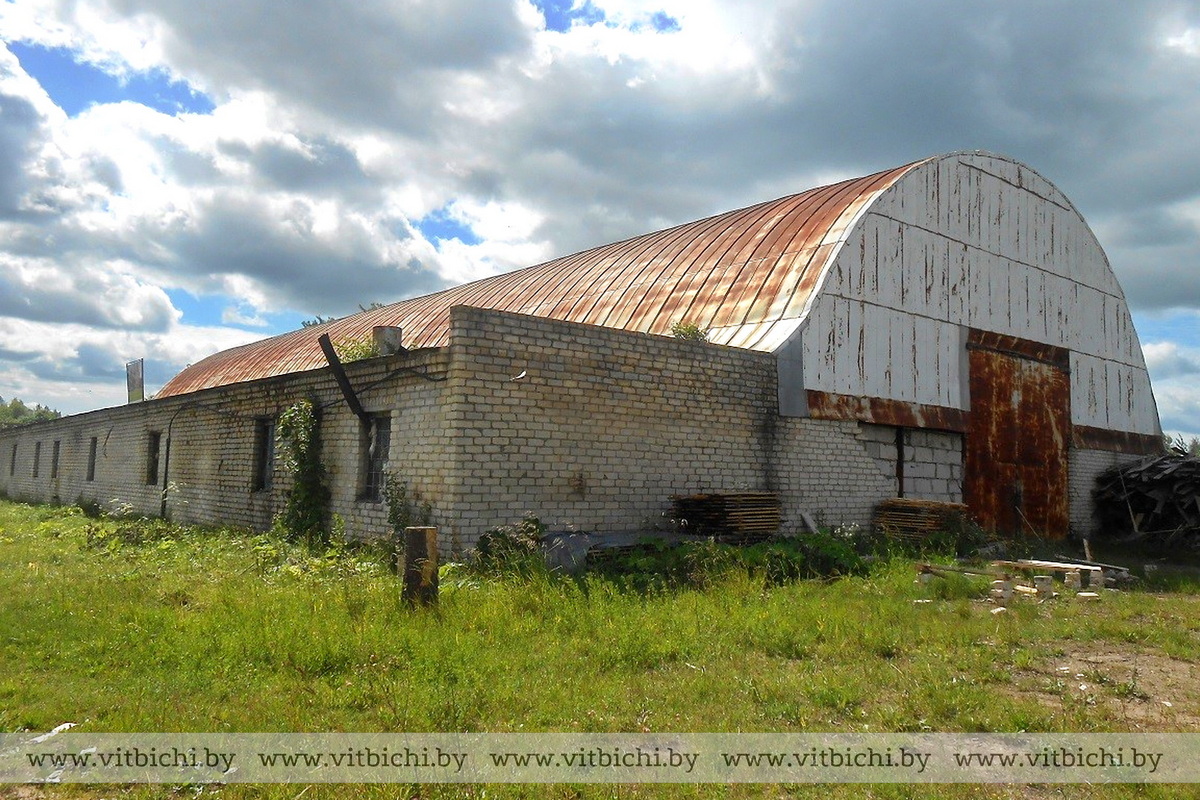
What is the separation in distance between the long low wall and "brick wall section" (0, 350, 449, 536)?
4 centimetres

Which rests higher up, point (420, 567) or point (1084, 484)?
point (1084, 484)

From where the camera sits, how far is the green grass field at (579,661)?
482 centimetres

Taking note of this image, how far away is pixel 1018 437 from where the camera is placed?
17250 mm

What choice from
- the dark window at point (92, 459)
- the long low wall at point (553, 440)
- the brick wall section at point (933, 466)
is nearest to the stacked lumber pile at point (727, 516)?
the long low wall at point (553, 440)

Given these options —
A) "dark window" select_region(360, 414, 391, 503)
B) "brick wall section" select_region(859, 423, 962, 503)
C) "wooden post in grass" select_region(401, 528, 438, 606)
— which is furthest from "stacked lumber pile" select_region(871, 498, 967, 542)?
"wooden post in grass" select_region(401, 528, 438, 606)

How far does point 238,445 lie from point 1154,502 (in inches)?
749

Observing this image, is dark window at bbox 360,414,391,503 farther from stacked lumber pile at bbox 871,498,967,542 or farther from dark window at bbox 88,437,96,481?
dark window at bbox 88,437,96,481

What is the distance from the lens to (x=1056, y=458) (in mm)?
18125

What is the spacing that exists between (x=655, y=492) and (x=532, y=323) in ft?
9.35

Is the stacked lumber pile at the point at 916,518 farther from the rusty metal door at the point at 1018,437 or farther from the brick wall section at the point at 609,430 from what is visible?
the rusty metal door at the point at 1018,437

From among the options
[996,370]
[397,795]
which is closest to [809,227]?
[996,370]

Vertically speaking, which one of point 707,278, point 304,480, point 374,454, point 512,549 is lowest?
point 512,549

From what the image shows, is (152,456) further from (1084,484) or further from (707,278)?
(1084,484)

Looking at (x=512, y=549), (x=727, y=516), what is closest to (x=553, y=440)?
(x=512, y=549)
